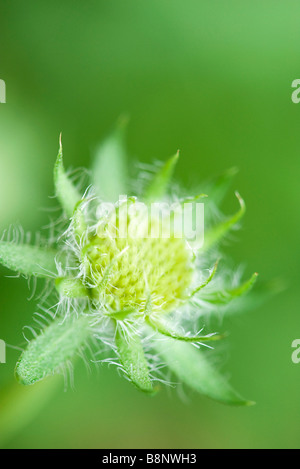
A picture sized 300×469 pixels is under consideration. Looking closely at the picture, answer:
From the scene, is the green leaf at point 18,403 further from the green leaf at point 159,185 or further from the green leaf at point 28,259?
the green leaf at point 159,185

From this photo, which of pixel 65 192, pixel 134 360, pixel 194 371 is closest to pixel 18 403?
pixel 134 360

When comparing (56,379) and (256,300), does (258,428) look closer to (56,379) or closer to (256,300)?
(256,300)

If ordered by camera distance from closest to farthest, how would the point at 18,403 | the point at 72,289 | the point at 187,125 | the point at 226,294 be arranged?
1. the point at 72,289
2. the point at 226,294
3. the point at 18,403
4. the point at 187,125

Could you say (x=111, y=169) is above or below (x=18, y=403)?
above

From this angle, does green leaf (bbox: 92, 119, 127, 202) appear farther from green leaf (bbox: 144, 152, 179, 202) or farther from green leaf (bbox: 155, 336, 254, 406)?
green leaf (bbox: 155, 336, 254, 406)

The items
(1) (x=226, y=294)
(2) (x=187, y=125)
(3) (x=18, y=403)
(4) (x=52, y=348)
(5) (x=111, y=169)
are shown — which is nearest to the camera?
(4) (x=52, y=348)

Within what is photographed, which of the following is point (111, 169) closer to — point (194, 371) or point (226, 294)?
point (226, 294)

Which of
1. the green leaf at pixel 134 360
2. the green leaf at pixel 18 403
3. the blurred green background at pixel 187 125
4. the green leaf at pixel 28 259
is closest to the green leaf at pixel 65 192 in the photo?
the green leaf at pixel 28 259
